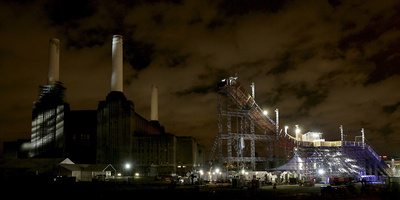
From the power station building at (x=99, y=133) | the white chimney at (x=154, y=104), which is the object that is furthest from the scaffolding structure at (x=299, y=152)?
the white chimney at (x=154, y=104)

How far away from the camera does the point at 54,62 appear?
102 meters

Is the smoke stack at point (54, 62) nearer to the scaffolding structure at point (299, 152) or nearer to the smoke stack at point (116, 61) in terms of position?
the smoke stack at point (116, 61)

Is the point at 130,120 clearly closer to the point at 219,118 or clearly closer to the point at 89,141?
the point at 89,141

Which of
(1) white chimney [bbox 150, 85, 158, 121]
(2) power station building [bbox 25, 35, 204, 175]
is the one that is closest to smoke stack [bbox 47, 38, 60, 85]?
(2) power station building [bbox 25, 35, 204, 175]

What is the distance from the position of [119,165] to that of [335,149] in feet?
172

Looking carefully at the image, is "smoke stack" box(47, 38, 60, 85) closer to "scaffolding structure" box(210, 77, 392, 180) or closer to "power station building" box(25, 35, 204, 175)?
"power station building" box(25, 35, 204, 175)

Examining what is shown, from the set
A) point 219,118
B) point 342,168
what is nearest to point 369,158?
point 342,168

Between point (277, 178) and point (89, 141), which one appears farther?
point (89, 141)

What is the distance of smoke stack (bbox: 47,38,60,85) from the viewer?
102 meters

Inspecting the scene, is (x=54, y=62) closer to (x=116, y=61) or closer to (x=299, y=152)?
(x=116, y=61)

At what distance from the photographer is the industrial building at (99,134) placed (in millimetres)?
101250

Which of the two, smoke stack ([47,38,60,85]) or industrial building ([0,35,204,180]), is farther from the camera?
smoke stack ([47,38,60,85])

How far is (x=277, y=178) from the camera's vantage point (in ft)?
202

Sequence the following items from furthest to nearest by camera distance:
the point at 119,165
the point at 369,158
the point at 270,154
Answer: the point at 119,165
the point at 270,154
the point at 369,158
